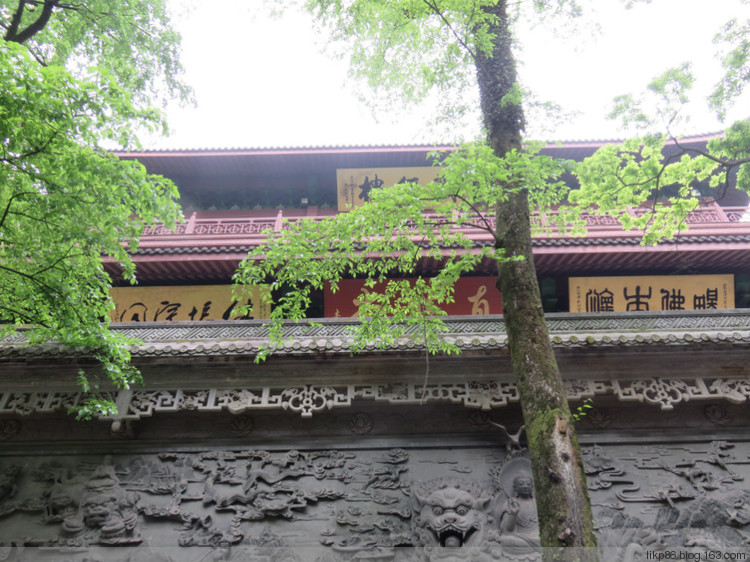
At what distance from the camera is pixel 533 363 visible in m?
3.48

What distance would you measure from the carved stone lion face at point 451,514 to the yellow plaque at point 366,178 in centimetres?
645

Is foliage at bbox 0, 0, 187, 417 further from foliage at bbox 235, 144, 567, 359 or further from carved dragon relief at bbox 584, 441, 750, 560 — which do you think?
carved dragon relief at bbox 584, 441, 750, 560

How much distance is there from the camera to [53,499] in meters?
5.43

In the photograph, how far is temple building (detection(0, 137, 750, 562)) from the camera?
5.19 meters

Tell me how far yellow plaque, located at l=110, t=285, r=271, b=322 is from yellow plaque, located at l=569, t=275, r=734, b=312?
523 centimetres

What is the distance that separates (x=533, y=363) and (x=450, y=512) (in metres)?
2.47

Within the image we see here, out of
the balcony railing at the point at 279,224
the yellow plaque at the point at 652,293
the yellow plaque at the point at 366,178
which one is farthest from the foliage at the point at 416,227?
the yellow plaque at the point at 366,178

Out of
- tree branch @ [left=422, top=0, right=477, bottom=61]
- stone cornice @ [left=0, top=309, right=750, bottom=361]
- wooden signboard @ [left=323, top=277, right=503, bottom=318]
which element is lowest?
stone cornice @ [left=0, top=309, right=750, bottom=361]

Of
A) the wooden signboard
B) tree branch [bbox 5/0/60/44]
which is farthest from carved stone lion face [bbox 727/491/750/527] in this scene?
tree branch [bbox 5/0/60/44]

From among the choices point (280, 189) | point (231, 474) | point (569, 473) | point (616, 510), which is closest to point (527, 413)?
point (569, 473)

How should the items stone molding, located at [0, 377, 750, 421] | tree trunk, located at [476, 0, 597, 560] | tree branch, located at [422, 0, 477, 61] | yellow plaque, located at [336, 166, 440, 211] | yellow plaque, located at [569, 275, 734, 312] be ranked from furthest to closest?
yellow plaque, located at [336, 166, 440, 211] < yellow plaque, located at [569, 275, 734, 312] < stone molding, located at [0, 377, 750, 421] < tree branch, located at [422, 0, 477, 61] < tree trunk, located at [476, 0, 597, 560]

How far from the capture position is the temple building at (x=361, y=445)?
519 cm

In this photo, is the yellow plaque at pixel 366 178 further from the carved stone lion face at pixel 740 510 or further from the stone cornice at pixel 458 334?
the carved stone lion face at pixel 740 510

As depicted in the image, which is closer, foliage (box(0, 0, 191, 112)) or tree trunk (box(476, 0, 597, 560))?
tree trunk (box(476, 0, 597, 560))
